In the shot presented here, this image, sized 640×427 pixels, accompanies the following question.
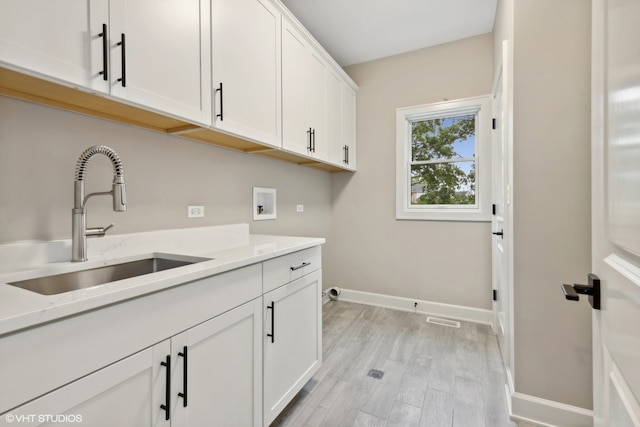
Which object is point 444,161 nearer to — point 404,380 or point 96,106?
point 404,380

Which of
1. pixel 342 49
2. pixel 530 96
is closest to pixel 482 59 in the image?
pixel 342 49

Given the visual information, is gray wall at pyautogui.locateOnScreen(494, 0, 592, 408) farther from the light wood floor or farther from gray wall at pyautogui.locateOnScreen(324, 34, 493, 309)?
gray wall at pyautogui.locateOnScreen(324, 34, 493, 309)

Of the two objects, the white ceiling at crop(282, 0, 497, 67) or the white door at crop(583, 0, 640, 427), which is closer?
the white door at crop(583, 0, 640, 427)

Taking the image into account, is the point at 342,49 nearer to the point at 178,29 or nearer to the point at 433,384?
the point at 178,29

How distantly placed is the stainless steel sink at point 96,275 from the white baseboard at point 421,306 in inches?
95.6

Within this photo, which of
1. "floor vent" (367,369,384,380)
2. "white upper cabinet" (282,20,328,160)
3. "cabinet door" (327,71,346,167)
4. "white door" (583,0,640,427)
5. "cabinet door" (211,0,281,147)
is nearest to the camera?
"white door" (583,0,640,427)

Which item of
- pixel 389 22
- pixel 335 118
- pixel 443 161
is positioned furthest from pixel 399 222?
pixel 389 22

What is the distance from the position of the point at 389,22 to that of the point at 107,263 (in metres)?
2.83

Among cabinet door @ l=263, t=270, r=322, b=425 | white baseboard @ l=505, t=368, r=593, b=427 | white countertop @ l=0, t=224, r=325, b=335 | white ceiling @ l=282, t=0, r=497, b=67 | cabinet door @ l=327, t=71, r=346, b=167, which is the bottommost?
white baseboard @ l=505, t=368, r=593, b=427

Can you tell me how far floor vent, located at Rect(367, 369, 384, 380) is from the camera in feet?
6.42

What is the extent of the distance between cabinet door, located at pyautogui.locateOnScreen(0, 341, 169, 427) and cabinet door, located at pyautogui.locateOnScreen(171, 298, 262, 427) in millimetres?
78

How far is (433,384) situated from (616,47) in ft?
6.39

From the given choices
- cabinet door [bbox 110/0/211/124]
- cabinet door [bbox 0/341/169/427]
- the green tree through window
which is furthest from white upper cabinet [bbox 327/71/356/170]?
cabinet door [bbox 0/341/169/427]

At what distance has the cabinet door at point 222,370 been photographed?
3.21 feet
